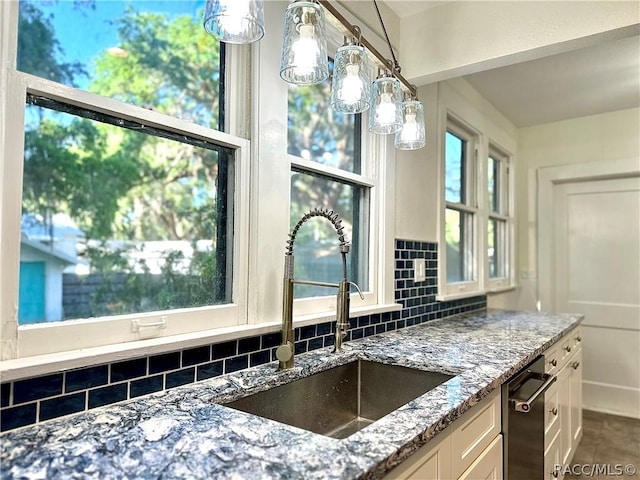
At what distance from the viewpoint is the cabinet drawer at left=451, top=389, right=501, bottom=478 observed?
3.60 feet

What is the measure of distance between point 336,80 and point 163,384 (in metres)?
0.98

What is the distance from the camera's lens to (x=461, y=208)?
294cm

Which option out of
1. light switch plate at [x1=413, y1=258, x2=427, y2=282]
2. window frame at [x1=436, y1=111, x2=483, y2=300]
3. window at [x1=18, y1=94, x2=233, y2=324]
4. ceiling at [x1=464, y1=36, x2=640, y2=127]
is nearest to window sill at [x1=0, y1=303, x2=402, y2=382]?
light switch plate at [x1=413, y1=258, x2=427, y2=282]

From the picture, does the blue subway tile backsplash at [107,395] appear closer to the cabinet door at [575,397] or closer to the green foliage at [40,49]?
the cabinet door at [575,397]

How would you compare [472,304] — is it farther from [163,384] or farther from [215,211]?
[163,384]

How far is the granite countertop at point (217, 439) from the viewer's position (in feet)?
2.32

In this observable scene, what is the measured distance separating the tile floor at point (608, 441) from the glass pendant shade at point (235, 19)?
9.19ft

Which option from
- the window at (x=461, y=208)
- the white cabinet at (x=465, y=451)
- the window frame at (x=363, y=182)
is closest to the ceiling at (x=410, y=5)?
the window frame at (x=363, y=182)

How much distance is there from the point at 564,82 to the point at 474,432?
2.70 meters

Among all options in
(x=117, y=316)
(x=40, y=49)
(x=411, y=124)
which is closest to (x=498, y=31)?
(x=411, y=124)

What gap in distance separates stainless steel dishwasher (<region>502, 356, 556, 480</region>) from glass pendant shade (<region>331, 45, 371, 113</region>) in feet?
3.35

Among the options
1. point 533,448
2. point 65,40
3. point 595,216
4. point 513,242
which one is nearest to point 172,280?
point 65,40

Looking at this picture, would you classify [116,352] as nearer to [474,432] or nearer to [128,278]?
[474,432]

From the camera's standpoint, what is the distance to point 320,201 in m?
4.21
